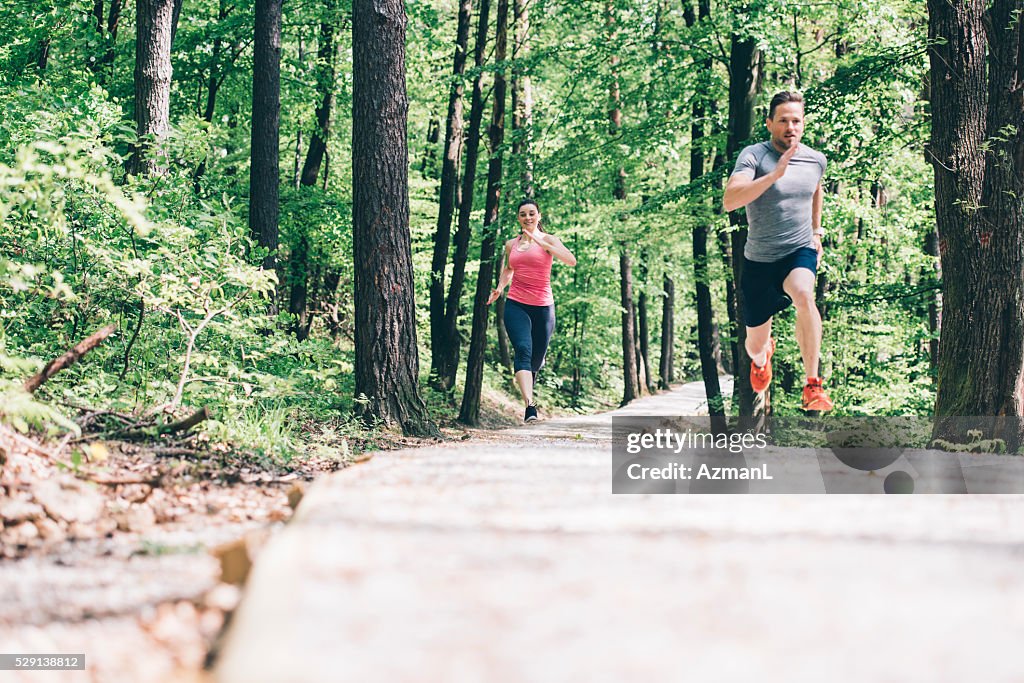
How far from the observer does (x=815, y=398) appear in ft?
18.8

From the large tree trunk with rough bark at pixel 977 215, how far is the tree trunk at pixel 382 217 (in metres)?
5.47

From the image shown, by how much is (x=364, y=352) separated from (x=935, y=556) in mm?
6380

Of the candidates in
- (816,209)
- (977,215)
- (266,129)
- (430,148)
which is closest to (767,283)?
(816,209)

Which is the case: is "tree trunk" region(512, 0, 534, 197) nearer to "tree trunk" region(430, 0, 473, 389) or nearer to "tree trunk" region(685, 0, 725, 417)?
"tree trunk" region(430, 0, 473, 389)

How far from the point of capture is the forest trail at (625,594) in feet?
6.77

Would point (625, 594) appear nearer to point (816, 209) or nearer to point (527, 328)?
point (816, 209)

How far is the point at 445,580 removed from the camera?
8.44 feet

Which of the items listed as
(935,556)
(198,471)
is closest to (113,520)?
(198,471)

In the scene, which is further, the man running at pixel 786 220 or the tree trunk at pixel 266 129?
the tree trunk at pixel 266 129

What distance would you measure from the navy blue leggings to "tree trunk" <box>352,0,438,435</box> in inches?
44.0

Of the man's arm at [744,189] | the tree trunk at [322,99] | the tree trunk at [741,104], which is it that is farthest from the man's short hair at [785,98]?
the tree trunk at [322,99]

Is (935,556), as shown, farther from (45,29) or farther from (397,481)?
(45,29)

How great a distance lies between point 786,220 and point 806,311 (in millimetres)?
697

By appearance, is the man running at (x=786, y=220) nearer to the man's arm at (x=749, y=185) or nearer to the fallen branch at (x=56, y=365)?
the man's arm at (x=749, y=185)
